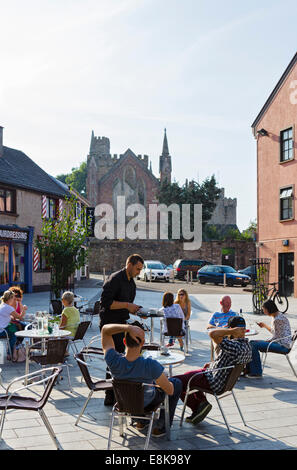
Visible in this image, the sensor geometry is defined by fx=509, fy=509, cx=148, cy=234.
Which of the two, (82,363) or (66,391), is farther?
(66,391)

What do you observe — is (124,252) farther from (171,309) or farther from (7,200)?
(171,309)

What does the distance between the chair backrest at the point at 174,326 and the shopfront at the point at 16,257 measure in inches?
646

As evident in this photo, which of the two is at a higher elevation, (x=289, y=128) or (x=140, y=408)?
(x=289, y=128)

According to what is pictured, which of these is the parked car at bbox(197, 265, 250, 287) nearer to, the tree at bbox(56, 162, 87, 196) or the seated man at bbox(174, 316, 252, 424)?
the seated man at bbox(174, 316, 252, 424)

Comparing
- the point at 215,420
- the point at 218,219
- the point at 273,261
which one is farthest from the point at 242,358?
the point at 218,219

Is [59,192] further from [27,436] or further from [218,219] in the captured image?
[218,219]

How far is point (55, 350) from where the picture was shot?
7.12m

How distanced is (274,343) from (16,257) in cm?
1992

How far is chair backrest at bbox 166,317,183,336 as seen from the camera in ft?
31.9

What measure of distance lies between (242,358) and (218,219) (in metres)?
83.8

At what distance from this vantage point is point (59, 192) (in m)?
29.7

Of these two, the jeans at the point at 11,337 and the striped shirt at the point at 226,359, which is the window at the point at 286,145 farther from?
the striped shirt at the point at 226,359

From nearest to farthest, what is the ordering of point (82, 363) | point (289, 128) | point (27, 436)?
point (27, 436)
point (82, 363)
point (289, 128)

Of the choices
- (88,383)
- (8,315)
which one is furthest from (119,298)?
(8,315)
